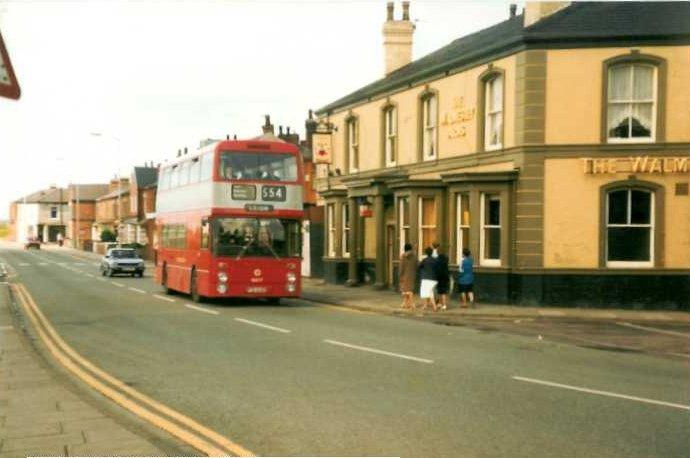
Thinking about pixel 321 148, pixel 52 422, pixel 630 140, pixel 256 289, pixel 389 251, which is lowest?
pixel 52 422

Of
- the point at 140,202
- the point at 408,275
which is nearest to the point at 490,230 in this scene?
the point at 408,275

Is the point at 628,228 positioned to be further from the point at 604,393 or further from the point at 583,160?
the point at 604,393

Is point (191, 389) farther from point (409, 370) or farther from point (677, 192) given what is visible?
point (677, 192)

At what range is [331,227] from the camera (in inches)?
1569

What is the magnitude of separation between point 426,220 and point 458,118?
376cm

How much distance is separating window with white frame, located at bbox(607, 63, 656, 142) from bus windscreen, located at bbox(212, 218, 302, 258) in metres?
9.65

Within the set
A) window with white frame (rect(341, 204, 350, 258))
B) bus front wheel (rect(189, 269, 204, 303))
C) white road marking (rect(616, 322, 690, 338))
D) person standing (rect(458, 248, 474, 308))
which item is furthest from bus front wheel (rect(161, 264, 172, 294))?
white road marking (rect(616, 322, 690, 338))

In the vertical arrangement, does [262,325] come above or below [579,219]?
→ below

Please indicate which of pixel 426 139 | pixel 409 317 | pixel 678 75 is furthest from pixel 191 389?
pixel 426 139

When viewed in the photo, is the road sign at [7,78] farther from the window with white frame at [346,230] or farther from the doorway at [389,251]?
the window with white frame at [346,230]

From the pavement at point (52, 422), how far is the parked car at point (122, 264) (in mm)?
35651

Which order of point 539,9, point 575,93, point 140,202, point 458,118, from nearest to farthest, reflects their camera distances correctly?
point 575,93, point 539,9, point 458,118, point 140,202

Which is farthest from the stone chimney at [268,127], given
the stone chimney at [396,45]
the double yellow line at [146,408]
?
the double yellow line at [146,408]

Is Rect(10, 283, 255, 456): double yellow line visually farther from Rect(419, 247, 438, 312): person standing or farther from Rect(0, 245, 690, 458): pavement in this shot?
Rect(419, 247, 438, 312): person standing
